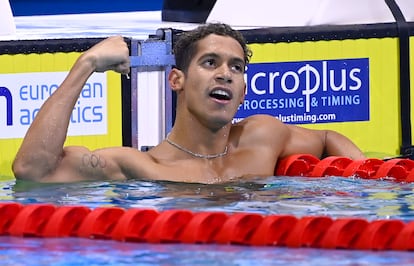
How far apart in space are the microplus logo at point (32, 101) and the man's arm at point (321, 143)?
1338mm

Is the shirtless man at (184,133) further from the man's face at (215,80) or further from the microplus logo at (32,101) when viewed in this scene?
the microplus logo at (32,101)

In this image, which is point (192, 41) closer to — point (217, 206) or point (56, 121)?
point (56, 121)

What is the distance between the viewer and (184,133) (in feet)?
17.3

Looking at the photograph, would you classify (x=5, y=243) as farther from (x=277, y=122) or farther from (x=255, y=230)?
(x=277, y=122)

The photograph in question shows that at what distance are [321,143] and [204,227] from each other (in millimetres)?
1932

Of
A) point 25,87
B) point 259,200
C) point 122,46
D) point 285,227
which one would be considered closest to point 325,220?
point 285,227

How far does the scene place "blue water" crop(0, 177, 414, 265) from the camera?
12.2 feet

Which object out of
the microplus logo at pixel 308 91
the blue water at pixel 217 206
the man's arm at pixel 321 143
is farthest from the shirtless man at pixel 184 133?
the microplus logo at pixel 308 91

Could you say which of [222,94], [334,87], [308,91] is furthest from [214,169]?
[334,87]

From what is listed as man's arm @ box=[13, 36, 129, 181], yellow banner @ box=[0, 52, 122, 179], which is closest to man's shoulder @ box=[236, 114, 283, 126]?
man's arm @ box=[13, 36, 129, 181]

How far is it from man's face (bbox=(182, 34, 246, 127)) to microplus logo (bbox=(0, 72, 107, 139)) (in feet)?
4.87

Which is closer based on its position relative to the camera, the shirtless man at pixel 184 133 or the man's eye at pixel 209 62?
the shirtless man at pixel 184 133

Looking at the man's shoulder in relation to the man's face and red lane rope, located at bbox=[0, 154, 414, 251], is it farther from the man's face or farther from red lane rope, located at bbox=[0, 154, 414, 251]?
red lane rope, located at bbox=[0, 154, 414, 251]

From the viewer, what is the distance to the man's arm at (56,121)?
4.79m
